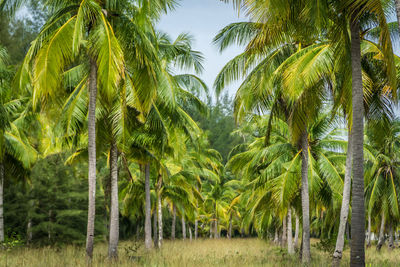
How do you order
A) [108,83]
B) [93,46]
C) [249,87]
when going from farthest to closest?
[249,87] < [93,46] < [108,83]

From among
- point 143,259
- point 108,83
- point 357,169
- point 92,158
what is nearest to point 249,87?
point 108,83

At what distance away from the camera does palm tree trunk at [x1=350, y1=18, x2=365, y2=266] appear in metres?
7.61

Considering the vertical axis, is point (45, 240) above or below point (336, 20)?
below

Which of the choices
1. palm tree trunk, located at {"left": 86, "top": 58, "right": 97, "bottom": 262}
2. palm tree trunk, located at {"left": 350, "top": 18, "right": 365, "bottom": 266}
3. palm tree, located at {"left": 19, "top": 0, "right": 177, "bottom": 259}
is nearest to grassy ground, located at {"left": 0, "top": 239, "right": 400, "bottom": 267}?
palm tree trunk, located at {"left": 86, "top": 58, "right": 97, "bottom": 262}

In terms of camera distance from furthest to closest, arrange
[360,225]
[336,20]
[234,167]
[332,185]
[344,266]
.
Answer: [234,167], [332,185], [344,266], [336,20], [360,225]

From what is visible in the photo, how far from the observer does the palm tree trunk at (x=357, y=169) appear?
7609 mm

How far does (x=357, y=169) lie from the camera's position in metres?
7.88

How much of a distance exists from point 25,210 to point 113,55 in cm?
1325

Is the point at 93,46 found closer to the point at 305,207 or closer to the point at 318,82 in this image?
the point at 318,82

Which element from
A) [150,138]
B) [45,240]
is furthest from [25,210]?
[150,138]

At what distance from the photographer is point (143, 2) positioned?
11039 millimetres

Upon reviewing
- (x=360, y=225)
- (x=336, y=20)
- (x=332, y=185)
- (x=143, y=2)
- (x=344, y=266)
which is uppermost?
(x=143, y=2)

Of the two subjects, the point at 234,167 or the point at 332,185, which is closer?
the point at 332,185

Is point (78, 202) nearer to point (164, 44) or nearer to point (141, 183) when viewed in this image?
point (141, 183)
